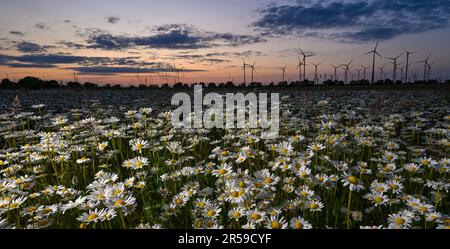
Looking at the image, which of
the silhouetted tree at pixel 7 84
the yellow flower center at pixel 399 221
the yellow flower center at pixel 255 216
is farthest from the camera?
the silhouetted tree at pixel 7 84

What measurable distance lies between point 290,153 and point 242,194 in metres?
1.41

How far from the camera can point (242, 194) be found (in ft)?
10.1

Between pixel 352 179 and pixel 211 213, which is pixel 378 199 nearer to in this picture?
pixel 352 179

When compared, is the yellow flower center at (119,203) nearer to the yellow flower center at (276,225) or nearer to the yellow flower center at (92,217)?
the yellow flower center at (92,217)

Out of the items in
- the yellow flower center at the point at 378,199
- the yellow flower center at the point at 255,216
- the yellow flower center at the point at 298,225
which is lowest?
the yellow flower center at the point at 298,225

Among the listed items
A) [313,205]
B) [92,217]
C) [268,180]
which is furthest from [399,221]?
[92,217]

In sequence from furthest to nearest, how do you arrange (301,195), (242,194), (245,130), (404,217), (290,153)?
(245,130) < (290,153) < (301,195) < (242,194) < (404,217)

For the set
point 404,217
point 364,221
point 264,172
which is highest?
point 264,172

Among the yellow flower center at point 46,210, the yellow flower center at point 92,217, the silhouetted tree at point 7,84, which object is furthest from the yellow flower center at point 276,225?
the silhouetted tree at point 7,84

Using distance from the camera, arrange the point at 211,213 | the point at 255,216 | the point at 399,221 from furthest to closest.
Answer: the point at 211,213, the point at 255,216, the point at 399,221

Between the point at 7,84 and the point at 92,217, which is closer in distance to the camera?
the point at 92,217
